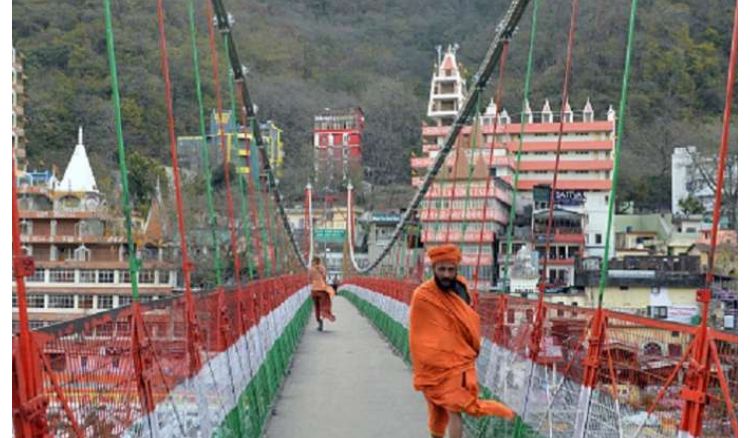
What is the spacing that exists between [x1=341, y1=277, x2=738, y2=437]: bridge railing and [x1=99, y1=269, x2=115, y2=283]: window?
61.1ft

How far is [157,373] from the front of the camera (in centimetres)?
410

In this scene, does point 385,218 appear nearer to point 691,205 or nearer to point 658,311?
point 691,205

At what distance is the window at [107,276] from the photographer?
78.1ft

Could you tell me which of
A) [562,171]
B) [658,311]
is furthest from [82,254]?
[562,171]

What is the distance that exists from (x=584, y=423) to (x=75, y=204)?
27387mm

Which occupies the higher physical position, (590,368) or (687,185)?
(687,185)

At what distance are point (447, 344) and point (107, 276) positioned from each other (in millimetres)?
20745

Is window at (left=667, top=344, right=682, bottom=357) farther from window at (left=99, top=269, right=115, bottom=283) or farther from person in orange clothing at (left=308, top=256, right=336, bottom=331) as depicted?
window at (left=99, top=269, right=115, bottom=283)

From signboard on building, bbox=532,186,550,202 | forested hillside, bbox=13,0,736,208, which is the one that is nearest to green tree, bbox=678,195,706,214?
forested hillside, bbox=13,0,736,208

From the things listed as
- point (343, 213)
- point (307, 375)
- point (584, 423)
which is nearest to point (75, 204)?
point (307, 375)

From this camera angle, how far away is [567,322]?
5055 mm

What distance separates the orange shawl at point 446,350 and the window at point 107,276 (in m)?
19.7

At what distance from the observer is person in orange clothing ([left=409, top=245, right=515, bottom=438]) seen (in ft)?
15.8

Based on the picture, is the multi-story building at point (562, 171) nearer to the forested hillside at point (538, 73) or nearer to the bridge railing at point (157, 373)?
the forested hillside at point (538, 73)
